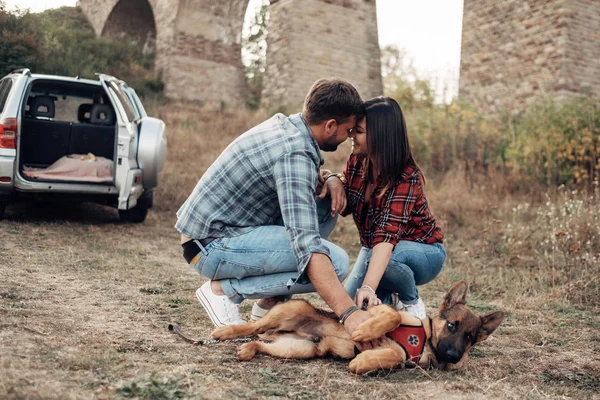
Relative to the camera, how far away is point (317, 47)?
15445mm

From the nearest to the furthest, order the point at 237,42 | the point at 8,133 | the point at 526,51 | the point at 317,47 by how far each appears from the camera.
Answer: the point at 8,133, the point at 526,51, the point at 317,47, the point at 237,42

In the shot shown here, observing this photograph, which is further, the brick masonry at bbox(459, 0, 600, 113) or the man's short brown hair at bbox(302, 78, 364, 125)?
the brick masonry at bbox(459, 0, 600, 113)

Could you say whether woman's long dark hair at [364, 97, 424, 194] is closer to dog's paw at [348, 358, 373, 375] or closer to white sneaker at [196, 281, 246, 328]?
dog's paw at [348, 358, 373, 375]

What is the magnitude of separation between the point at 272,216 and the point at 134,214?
4863 millimetres

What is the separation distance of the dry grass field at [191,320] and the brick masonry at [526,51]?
204 inches

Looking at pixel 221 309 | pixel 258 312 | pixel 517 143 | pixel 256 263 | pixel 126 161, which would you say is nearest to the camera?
pixel 256 263

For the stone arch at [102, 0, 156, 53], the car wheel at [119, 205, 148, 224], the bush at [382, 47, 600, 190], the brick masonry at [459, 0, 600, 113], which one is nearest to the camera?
the car wheel at [119, 205, 148, 224]

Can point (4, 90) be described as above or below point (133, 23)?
below

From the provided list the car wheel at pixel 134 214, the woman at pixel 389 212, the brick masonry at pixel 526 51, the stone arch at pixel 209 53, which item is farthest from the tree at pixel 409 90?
the woman at pixel 389 212

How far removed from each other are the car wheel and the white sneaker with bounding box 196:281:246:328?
464cm

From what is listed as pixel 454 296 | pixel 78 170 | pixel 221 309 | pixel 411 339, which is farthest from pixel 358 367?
pixel 78 170

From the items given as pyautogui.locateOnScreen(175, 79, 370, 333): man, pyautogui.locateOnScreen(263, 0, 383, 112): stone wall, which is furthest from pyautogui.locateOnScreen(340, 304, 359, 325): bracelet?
pyautogui.locateOnScreen(263, 0, 383, 112): stone wall

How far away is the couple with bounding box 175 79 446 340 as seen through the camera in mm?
2830

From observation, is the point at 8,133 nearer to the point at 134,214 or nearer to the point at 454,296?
the point at 134,214
